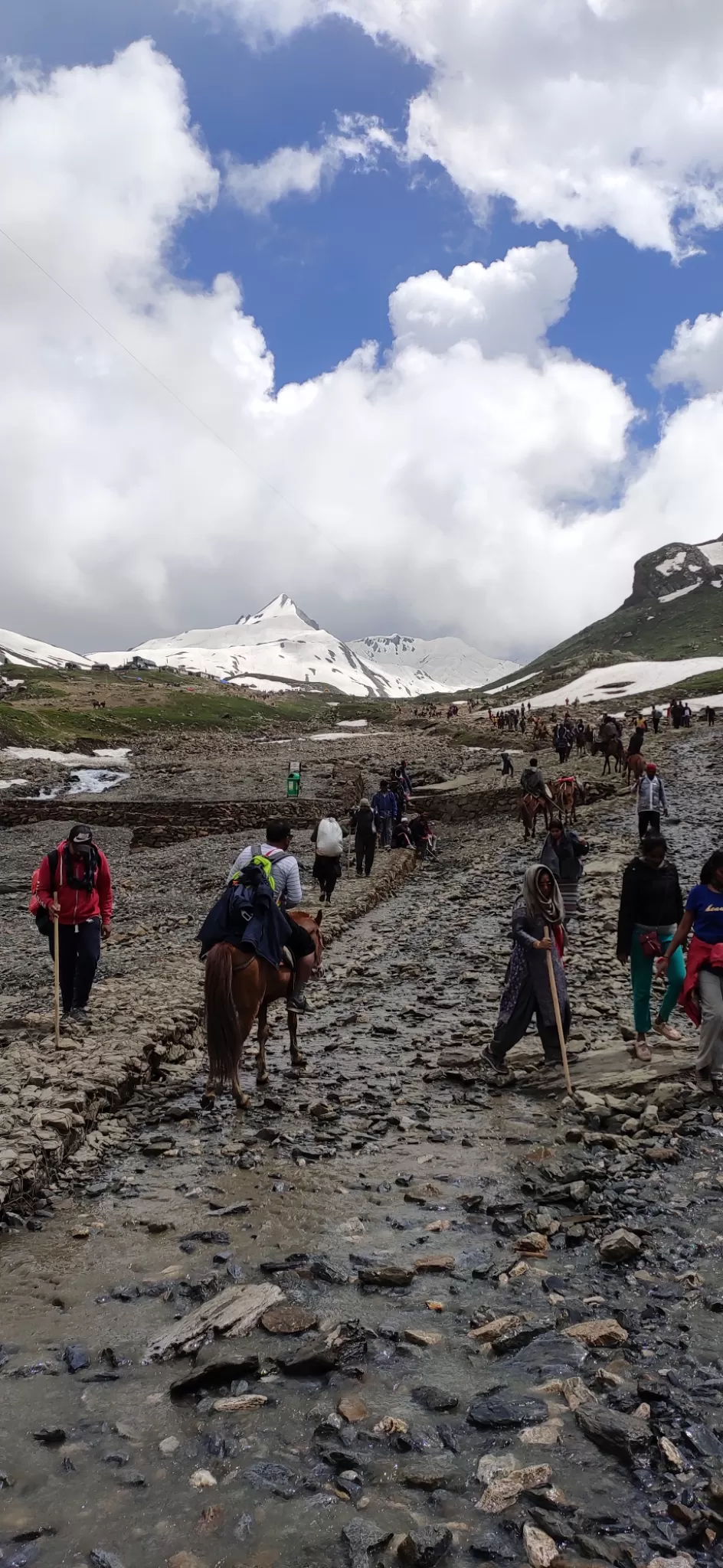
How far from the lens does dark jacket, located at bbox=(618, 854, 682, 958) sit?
10.8 metres

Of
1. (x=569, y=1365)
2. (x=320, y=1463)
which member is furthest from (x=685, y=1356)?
(x=320, y=1463)

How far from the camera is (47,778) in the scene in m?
66.1

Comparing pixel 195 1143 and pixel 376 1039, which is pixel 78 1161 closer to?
pixel 195 1143

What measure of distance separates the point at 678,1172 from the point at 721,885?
345 cm

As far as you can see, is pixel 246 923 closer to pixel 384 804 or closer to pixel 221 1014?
pixel 221 1014

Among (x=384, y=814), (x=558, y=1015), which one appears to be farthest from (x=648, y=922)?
(x=384, y=814)

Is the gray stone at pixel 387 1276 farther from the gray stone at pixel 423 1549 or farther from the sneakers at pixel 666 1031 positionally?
the sneakers at pixel 666 1031

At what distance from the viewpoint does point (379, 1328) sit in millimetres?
5258

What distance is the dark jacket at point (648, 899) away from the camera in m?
10.8

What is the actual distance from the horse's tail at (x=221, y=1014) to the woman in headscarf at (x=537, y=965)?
3.47m

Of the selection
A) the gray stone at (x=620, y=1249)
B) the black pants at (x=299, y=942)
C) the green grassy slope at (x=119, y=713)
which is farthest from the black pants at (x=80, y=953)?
the green grassy slope at (x=119, y=713)

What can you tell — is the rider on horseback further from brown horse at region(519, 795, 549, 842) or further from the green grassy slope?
the green grassy slope

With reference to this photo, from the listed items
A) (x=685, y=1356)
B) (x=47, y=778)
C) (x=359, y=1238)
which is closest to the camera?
(x=685, y=1356)

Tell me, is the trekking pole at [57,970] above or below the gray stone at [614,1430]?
above
